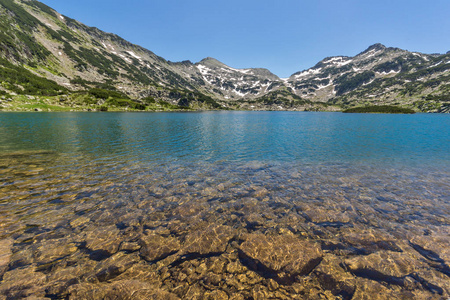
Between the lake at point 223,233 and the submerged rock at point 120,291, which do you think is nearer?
the submerged rock at point 120,291

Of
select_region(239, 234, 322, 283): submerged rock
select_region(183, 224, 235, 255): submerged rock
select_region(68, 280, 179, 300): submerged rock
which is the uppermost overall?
select_region(68, 280, 179, 300): submerged rock

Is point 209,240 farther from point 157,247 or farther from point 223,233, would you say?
point 157,247

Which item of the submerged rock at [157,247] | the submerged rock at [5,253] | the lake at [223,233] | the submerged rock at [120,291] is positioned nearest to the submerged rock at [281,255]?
the lake at [223,233]

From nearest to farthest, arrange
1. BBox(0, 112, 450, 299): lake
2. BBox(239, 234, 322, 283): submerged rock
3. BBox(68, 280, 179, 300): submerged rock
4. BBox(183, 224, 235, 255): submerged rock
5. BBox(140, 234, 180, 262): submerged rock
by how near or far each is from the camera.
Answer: BBox(68, 280, 179, 300): submerged rock → BBox(0, 112, 450, 299): lake → BBox(239, 234, 322, 283): submerged rock → BBox(140, 234, 180, 262): submerged rock → BBox(183, 224, 235, 255): submerged rock

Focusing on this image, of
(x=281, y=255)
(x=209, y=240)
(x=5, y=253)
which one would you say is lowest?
(x=209, y=240)

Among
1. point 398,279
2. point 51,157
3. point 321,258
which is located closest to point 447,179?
point 398,279

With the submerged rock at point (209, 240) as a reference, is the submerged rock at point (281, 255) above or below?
above

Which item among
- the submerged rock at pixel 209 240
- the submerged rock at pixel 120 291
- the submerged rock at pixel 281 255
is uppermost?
the submerged rock at pixel 120 291

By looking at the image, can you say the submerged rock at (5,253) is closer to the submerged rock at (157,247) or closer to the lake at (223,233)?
the lake at (223,233)

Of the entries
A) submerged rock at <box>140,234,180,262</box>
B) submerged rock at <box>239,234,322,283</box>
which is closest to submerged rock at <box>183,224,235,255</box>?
submerged rock at <box>140,234,180,262</box>

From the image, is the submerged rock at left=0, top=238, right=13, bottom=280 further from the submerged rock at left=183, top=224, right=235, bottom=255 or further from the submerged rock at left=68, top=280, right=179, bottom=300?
the submerged rock at left=183, top=224, right=235, bottom=255

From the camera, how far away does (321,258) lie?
9969 mm

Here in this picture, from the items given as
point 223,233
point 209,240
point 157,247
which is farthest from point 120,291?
point 223,233

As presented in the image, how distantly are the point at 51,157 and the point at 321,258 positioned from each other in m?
38.2
